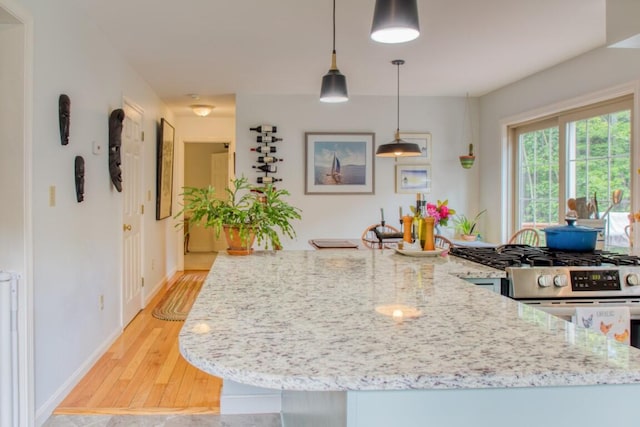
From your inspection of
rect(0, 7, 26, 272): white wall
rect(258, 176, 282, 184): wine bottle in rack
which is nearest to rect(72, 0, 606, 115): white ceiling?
rect(0, 7, 26, 272): white wall

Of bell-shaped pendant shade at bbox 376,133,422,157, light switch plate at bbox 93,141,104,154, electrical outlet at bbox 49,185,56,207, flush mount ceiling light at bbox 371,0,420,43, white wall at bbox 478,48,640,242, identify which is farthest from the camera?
bell-shaped pendant shade at bbox 376,133,422,157

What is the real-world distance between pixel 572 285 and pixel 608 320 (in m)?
0.19

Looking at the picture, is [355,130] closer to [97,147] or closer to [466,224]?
[466,224]

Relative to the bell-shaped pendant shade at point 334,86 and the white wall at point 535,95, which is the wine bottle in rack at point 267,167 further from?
the bell-shaped pendant shade at point 334,86

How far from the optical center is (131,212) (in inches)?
174

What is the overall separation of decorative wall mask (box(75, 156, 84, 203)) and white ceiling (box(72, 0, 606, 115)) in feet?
3.17

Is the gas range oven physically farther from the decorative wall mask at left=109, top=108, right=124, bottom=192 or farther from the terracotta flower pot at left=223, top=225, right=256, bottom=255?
the decorative wall mask at left=109, top=108, right=124, bottom=192

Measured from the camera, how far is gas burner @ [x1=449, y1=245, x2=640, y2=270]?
84.7 inches

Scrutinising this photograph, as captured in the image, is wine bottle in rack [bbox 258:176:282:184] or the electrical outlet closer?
the electrical outlet

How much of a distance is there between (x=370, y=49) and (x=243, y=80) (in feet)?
5.21

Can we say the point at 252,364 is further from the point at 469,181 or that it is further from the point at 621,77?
the point at 469,181

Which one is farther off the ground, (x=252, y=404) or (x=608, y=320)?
(x=608, y=320)

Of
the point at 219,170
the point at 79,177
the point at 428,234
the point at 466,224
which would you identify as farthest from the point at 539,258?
the point at 219,170

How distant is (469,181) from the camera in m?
5.82
